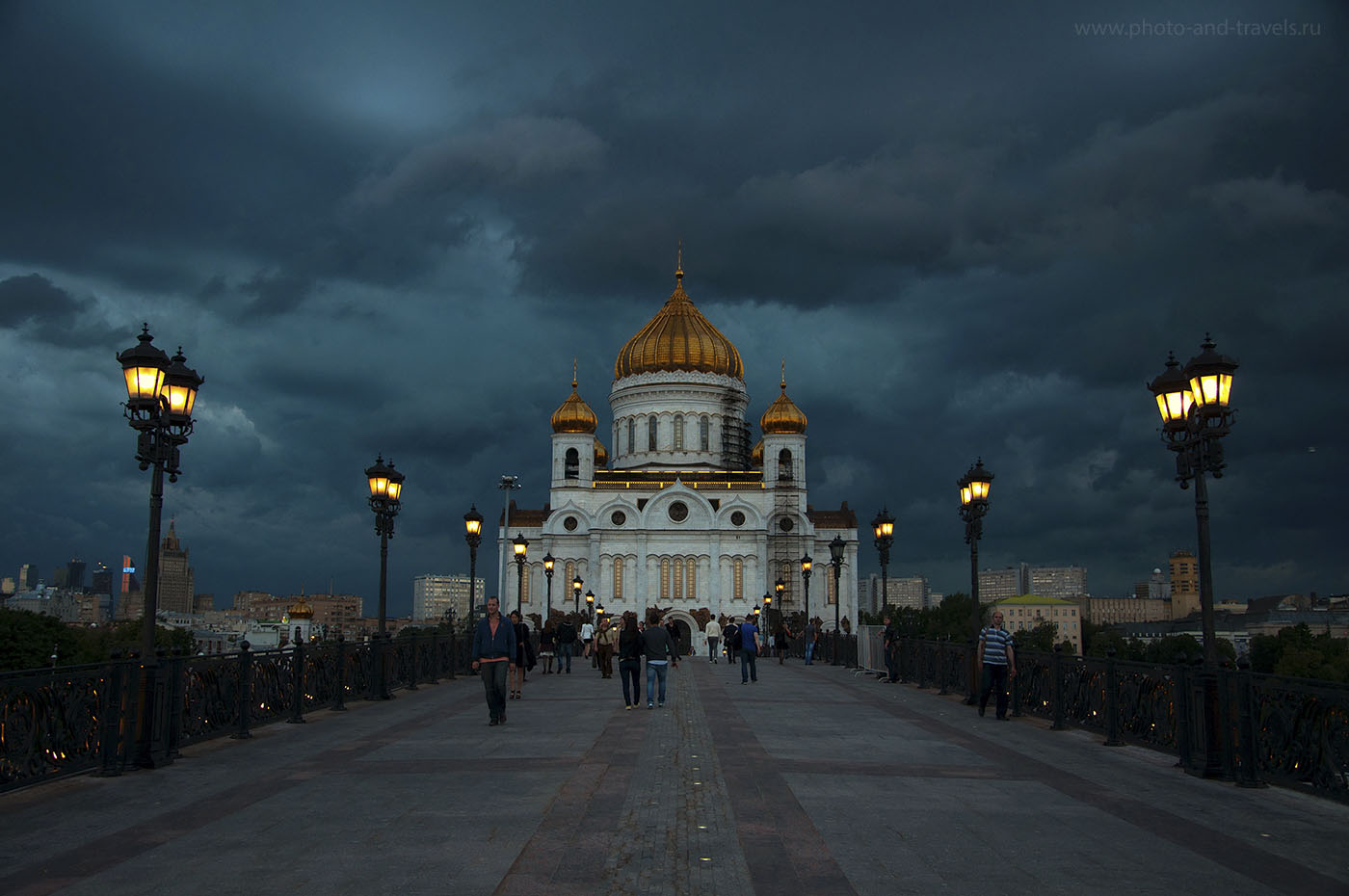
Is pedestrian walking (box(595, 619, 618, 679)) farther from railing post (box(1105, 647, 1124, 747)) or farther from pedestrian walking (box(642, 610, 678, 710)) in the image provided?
railing post (box(1105, 647, 1124, 747))

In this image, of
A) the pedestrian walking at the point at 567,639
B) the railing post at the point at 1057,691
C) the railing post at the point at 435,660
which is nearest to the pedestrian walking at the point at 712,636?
the pedestrian walking at the point at 567,639

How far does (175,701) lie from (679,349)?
6550 cm

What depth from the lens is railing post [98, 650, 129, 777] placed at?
34.7 ft

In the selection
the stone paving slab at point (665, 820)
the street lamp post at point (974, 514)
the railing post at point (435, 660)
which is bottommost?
the stone paving slab at point (665, 820)

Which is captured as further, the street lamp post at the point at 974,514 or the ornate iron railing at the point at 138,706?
the street lamp post at the point at 974,514

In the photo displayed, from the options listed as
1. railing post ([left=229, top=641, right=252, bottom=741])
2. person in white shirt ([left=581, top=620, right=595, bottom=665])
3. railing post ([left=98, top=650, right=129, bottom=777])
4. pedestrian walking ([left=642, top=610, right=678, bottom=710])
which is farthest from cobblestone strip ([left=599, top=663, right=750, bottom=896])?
person in white shirt ([left=581, top=620, right=595, bottom=665])

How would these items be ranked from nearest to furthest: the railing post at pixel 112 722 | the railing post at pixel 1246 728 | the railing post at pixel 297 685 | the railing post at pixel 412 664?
1. the railing post at pixel 1246 728
2. the railing post at pixel 112 722
3. the railing post at pixel 297 685
4. the railing post at pixel 412 664

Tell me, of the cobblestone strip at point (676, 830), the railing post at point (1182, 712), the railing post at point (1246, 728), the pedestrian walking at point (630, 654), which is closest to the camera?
the cobblestone strip at point (676, 830)

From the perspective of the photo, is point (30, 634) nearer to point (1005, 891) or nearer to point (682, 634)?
point (682, 634)

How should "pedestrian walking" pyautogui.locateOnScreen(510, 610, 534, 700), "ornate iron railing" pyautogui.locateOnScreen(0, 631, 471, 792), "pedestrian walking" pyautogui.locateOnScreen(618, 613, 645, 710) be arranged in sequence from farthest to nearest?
"pedestrian walking" pyautogui.locateOnScreen(510, 610, 534, 700)
"pedestrian walking" pyautogui.locateOnScreen(618, 613, 645, 710)
"ornate iron railing" pyautogui.locateOnScreen(0, 631, 471, 792)

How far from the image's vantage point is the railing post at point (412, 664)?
21969 mm

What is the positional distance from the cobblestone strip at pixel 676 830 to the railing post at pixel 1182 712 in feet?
15.9

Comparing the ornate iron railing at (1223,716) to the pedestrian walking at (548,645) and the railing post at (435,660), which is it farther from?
the pedestrian walking at (548,645)

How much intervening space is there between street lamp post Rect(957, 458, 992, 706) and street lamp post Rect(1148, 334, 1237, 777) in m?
6.94
